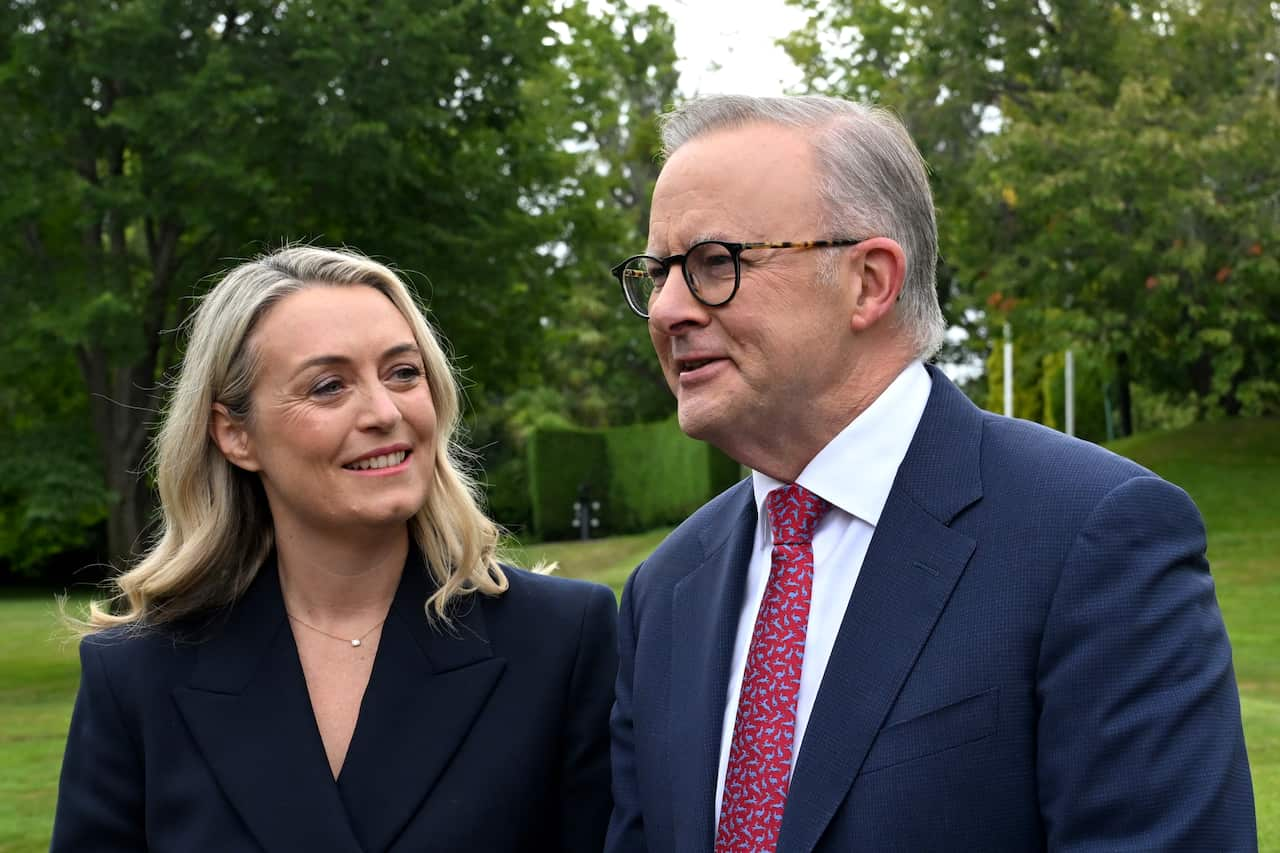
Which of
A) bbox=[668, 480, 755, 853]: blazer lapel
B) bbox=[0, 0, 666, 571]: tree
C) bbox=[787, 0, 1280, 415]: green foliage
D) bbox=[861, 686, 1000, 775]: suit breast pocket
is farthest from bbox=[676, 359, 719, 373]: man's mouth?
bbox=[787, 0, 1280, 415]: green foliage

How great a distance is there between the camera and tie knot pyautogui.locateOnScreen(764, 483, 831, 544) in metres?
2.87

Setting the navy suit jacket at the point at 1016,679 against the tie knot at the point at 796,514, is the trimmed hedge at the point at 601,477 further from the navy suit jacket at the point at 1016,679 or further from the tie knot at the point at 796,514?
the navy suit jacket at the point at 1016,679

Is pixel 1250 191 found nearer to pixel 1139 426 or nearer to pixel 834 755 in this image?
pixel 834 755

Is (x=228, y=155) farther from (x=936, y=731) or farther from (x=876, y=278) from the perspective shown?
(x=936, y=731)

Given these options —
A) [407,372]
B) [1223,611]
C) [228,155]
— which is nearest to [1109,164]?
[1223,611]

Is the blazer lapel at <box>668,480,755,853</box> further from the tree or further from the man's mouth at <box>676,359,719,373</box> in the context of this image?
the tree

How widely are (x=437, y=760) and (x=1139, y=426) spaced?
1972 inches

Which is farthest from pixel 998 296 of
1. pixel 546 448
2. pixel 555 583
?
pixel 555 583

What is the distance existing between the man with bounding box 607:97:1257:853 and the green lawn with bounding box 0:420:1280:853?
1.71 metres

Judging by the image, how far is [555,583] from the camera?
388 cm

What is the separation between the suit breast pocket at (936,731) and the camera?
8.18 feet

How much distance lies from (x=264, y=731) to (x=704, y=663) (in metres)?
1.21

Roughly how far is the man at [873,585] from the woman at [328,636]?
1.64ft

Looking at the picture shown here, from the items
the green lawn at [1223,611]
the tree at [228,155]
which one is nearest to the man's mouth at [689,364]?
the green lawn at [1223,611]
